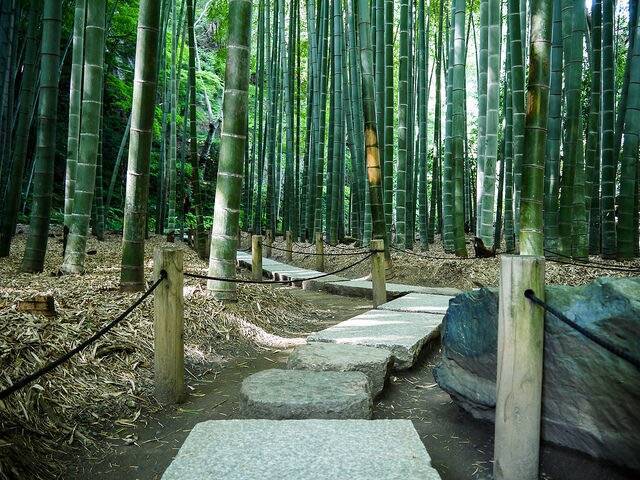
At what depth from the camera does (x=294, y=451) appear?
142 cm

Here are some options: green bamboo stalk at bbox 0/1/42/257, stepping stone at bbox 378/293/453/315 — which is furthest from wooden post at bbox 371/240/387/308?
green bamboo stalk at bbox 0/1/42/257

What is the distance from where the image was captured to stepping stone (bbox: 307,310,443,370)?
8.54ft

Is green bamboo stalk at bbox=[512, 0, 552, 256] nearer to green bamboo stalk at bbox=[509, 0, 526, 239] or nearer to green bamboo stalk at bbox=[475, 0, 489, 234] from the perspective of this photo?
green bamboo stalk at bbox=[509, 0, 526, 239]

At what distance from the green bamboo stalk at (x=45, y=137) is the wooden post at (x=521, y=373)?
3395 mm

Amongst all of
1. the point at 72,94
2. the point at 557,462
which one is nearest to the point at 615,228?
the point at 557,462

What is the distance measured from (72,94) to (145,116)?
195cm

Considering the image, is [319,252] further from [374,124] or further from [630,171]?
[630,171]

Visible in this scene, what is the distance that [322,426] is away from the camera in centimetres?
160

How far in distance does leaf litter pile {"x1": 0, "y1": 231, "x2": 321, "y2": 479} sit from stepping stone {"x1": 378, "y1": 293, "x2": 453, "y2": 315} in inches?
30.5

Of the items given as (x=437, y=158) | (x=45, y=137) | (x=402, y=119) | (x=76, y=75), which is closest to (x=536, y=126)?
(x=402, y=119)

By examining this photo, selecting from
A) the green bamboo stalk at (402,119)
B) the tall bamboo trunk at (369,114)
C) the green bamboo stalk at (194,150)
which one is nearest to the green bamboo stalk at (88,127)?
the tall bamboo trunk at (369,114)

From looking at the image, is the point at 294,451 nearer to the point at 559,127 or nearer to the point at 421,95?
the point at 559,127

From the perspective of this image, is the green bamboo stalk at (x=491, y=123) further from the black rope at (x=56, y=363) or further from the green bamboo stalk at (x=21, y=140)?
the green bamboo stalk at (x=21, y=140)

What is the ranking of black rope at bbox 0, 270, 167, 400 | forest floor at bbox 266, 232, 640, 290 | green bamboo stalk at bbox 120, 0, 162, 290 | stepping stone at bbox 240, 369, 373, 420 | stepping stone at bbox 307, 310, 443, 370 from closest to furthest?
black rope at bbox 0, 270, 167, 400
stepping stone at bbox 240, 369, 373, 420
stepping stone at bbox 307, 310, 443, 370
green bamboo stalk at bbox 120, 0, 162, 290
forest floor at bbox 266, 232, 640, 290
